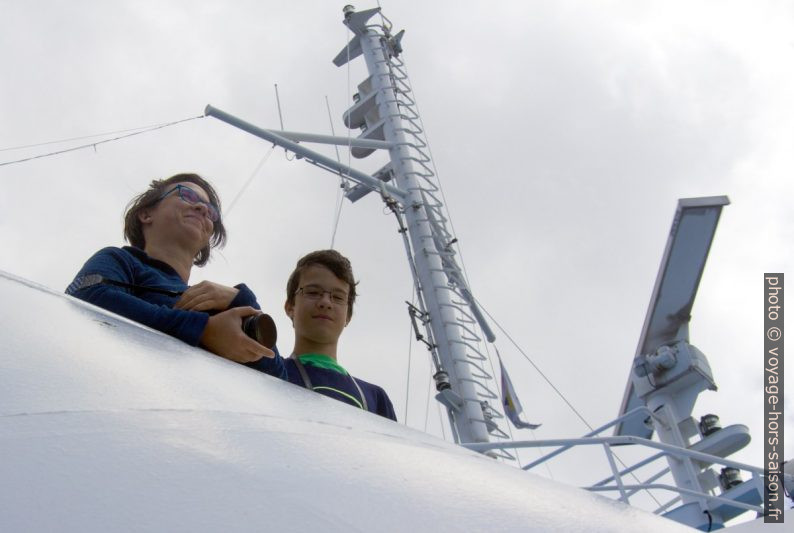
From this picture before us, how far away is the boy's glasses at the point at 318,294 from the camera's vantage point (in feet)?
9.41

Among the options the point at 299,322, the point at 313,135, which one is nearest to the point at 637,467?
the point at 299,322

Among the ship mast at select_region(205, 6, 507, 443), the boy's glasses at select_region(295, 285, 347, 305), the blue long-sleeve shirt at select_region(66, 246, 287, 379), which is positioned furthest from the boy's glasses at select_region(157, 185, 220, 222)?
the ship mast at select_region(205, 6, 507, 443)

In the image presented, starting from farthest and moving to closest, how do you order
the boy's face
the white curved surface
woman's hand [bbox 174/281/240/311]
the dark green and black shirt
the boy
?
the boy's face < the boy < the dark green and black shirt < woman's hand [bbox 174/281/240/311] < the white curved surface

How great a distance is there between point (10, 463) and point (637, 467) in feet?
11.7

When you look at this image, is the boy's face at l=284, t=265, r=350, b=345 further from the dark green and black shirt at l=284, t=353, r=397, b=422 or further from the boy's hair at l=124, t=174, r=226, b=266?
the boy's hair at l=124, t=174, r=226, b=266

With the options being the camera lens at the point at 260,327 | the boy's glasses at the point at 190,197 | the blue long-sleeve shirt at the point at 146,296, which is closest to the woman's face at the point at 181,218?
the boy's glasses at the point at 190,197

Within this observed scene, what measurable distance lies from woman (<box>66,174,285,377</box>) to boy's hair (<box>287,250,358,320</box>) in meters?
0.33

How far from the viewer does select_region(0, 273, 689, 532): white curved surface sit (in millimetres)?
870

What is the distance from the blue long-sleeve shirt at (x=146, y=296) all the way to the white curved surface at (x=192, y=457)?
17cm

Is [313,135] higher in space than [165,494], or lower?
higher

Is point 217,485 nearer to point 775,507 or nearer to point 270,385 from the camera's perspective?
point 270,385

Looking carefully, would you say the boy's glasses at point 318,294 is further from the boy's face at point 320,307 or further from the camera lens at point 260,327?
the camera lens at point 260,327

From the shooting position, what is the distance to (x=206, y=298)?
1.91m

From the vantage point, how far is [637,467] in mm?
3910
